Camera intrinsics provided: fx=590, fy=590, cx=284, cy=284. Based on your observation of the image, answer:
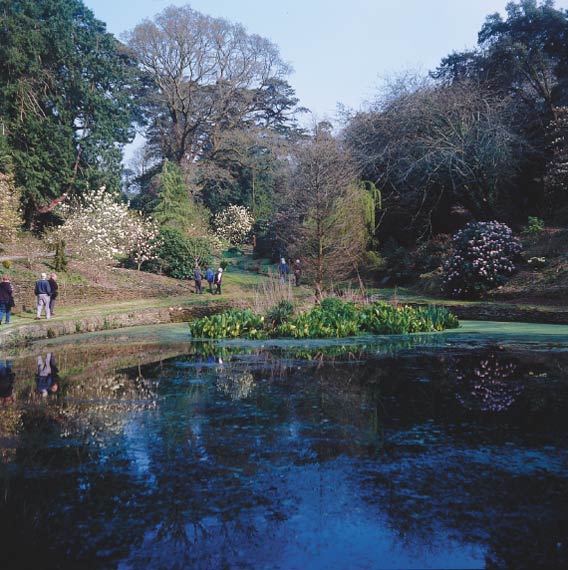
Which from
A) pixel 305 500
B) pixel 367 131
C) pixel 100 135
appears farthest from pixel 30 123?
pixel 305 500

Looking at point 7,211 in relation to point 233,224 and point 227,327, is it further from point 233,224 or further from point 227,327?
point 233,224

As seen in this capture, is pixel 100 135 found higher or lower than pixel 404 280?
higher

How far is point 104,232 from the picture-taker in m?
24.5

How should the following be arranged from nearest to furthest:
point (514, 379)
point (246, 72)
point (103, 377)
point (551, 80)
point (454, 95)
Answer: point (514, 379) < point (103, 377) < point (454, 95) < point (551, 80) < point (246, 72)

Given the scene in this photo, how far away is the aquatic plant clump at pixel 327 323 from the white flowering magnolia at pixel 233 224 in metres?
28.7

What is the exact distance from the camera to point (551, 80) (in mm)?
27172

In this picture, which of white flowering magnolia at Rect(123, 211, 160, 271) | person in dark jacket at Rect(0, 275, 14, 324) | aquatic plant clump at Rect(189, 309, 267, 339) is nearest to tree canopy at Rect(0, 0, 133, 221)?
white flowering magnolia at Rect(123, 211, 160, 271)

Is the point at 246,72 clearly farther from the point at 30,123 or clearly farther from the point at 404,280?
the point at 404,280

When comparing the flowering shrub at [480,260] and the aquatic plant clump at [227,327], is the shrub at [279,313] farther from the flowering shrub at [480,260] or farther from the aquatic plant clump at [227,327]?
the flowering shrub at [480,260]

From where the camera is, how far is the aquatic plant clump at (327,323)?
13.3 m

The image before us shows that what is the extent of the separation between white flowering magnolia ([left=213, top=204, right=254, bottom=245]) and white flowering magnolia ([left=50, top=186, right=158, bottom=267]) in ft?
49.1

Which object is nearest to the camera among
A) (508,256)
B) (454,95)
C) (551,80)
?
(508,256)

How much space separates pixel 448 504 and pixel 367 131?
83.2 feet

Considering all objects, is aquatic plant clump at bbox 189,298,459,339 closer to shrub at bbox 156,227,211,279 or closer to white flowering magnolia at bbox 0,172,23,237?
white flowering magnolia at bbox 0,172,23,237
